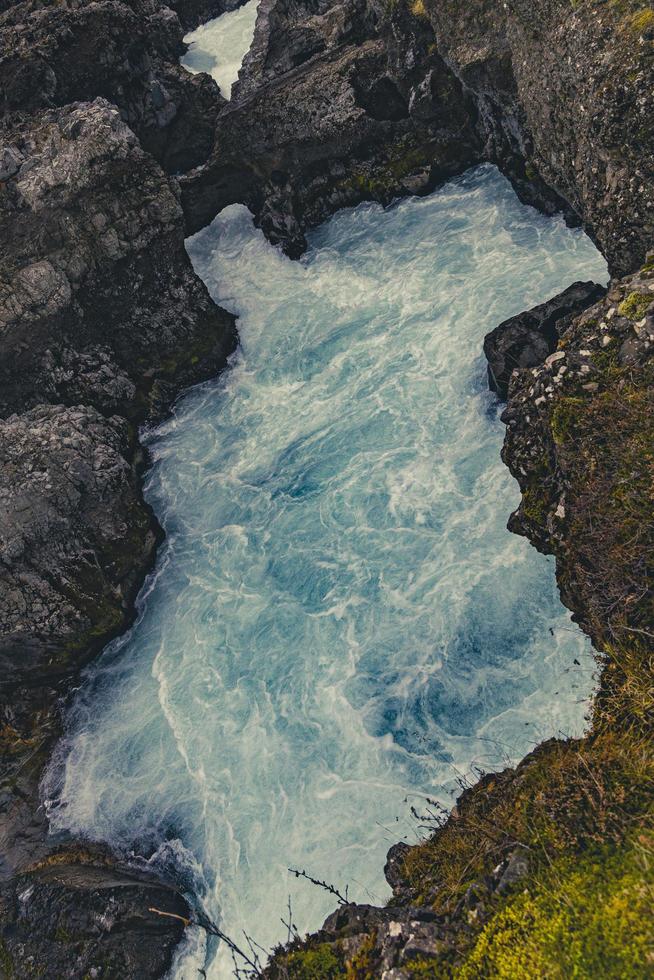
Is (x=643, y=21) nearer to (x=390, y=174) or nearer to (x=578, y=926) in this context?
(x=390, y=174)

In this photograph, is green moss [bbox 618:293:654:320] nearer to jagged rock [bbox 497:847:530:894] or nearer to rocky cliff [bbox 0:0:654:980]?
rocky cliff [bbox 0:0:654:980]

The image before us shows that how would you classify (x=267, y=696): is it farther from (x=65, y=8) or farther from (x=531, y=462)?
(x=65, y=8)

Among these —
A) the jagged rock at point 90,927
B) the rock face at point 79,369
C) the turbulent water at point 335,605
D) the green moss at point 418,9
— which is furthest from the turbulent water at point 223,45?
the jagged rock at point 90,927

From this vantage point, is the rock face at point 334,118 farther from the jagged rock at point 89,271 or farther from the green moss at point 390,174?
the jagged rock at point 89,271

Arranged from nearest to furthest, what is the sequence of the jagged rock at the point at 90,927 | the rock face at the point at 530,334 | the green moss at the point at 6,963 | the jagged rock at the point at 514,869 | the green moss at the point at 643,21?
the jagged rock at the point at 514,869 < the jagged rock at the point at 90,927 < the green moss at the point at 6,963 < the green moss at the point at 643,21 < the rock face at the point at 530,334

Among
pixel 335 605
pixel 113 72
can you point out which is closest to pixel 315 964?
pixel 335 605

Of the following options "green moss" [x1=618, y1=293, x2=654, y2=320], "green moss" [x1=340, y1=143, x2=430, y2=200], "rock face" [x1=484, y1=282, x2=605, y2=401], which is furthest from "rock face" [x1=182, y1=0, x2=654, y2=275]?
"green moss" [x1=618, y1=293, x2=654, y2=320]

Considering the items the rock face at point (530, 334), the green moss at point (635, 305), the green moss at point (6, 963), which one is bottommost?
the green moss at point (6, 963)
